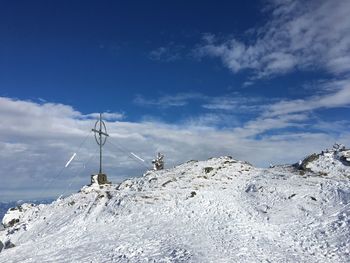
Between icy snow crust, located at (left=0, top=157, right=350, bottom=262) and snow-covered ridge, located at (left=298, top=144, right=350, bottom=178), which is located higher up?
snow-covered ridge, located at (left=298, top=144, right=350, bottom=178)

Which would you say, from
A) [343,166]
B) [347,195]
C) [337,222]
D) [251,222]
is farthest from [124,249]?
[343,166]

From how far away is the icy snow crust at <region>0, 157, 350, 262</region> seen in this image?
22297 millimetres

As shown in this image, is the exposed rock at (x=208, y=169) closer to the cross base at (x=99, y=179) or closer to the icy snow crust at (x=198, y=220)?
the icy snow crust at (x=198, y=220)

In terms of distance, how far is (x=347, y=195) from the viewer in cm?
2839

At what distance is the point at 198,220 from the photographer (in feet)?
92.0

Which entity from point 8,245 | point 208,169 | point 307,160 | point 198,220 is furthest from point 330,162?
point 8,245

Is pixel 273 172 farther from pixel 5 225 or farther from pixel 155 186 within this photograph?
pixel 5 225

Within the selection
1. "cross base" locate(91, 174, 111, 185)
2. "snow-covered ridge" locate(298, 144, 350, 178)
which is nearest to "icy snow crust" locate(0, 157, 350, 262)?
"snow-covered ridge" locate(298, 144, 350, 178)

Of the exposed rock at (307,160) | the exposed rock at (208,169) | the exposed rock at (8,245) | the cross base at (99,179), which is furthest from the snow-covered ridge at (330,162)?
the exposed rock at (8,245)

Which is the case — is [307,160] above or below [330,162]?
above

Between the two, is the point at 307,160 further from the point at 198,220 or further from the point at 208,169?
the point at 198,220

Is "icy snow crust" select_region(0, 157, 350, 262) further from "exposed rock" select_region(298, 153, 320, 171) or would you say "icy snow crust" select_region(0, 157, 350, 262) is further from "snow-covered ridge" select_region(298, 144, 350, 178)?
"exposed rock" select_region(298, 153, 320, 171)

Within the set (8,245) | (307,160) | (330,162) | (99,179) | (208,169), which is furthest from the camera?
(99,179)

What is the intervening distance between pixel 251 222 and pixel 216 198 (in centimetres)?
509
